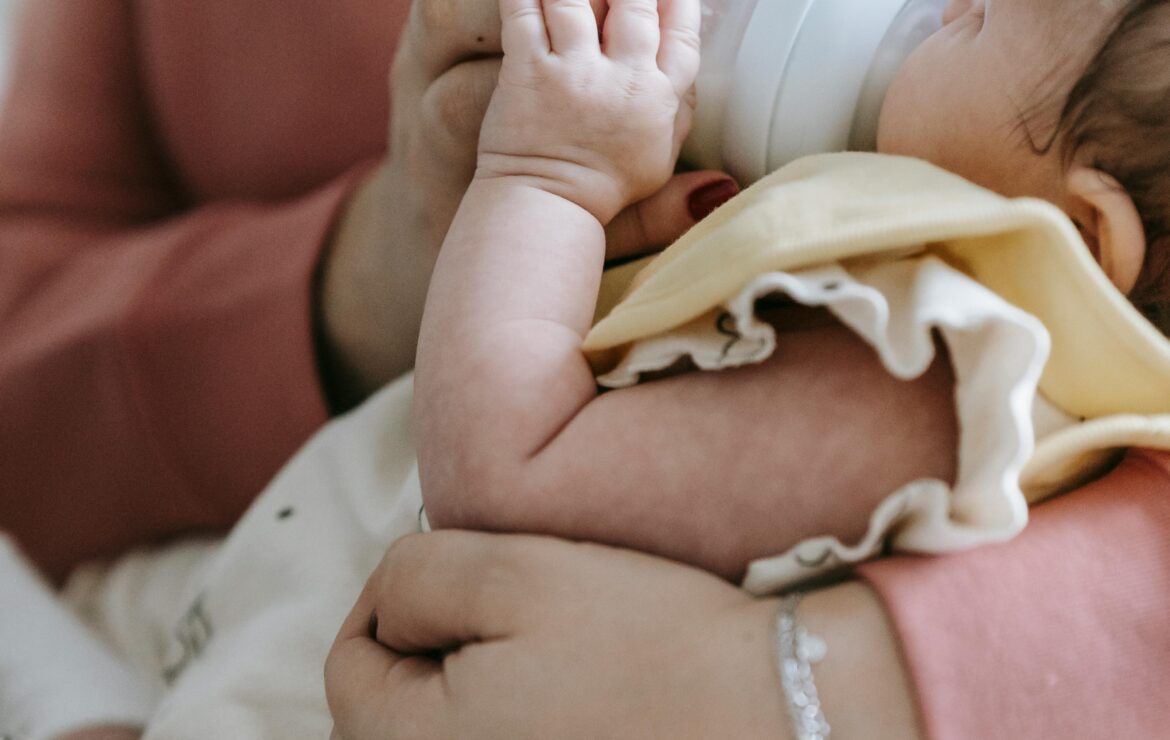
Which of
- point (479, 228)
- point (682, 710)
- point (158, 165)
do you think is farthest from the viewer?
point (158, 165)

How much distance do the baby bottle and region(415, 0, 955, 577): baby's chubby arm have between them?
6 cm

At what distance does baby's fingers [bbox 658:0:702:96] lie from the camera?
536mm

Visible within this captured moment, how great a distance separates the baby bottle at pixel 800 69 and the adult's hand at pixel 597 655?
301 millimetres

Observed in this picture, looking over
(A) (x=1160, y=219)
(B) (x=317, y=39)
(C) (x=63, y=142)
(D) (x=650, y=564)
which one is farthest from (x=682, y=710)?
(C) (x=63, y=142)

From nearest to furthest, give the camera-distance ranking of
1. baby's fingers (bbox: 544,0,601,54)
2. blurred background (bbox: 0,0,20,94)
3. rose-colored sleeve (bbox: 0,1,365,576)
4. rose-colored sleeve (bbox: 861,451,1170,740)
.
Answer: rose-colored sleeve (bbox: 861,451,1170,740)
baby's fingers (bbox: 544,0,601,54)
rose-colored sleeve (bbox: 0,1,365,576)
blurred background (bbox: 0,0,20,94)

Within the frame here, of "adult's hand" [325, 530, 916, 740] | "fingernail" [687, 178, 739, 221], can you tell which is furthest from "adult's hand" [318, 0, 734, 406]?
"adult's hand" [325, 530, 916, 740]

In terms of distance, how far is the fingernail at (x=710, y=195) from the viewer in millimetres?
607

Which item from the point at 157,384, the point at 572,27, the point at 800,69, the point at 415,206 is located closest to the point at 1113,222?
the point at 800,69

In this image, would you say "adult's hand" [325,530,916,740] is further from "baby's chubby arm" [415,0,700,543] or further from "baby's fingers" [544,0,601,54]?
"baby's fingers" [544,0,601,54]

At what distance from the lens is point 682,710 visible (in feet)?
1.25

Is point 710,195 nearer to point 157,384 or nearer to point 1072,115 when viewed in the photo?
point 1072,115

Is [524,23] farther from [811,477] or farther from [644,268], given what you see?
[811,477]

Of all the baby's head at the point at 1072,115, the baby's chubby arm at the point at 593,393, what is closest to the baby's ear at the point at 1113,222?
the baby's head at the point at 1072,115

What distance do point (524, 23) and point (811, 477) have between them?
0.97 feet
